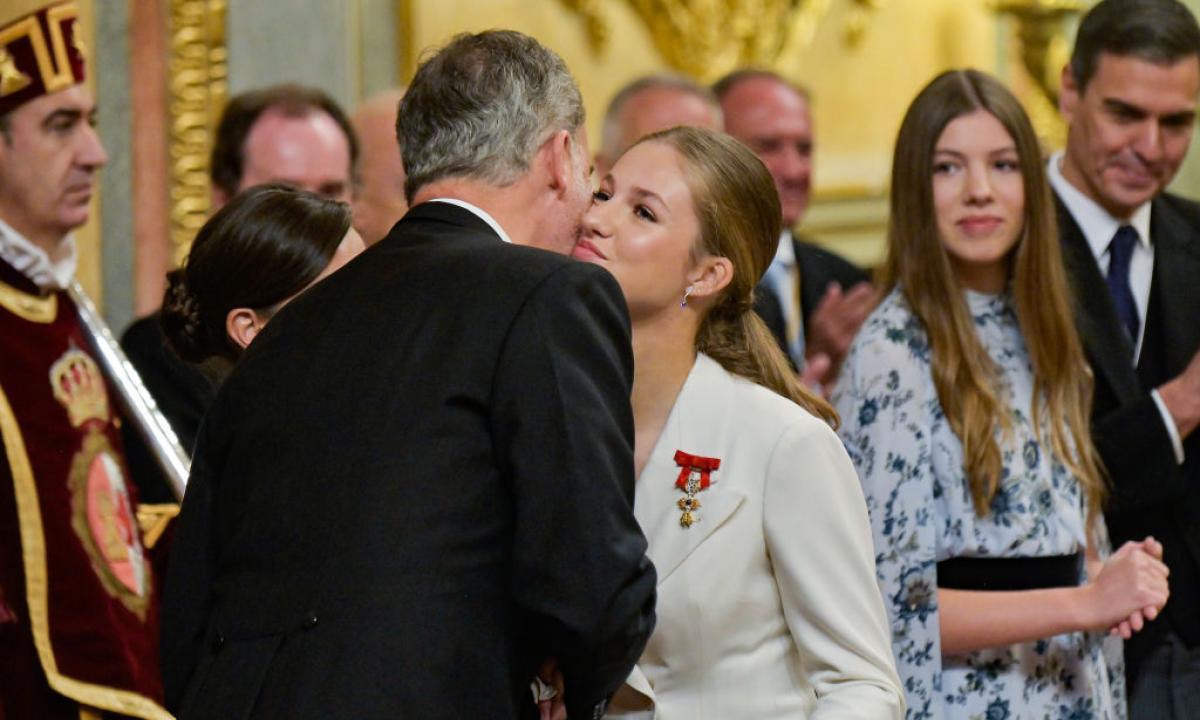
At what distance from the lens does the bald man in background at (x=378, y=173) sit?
4.79m

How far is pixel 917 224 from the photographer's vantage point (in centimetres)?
355

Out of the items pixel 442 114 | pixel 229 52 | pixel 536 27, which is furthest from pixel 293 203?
pixel 536 27

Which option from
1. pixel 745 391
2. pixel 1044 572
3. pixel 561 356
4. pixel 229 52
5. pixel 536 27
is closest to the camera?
pixel 561 356

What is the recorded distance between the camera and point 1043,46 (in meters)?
7.75

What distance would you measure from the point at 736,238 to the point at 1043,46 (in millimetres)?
5232

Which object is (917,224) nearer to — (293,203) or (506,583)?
(293,203)

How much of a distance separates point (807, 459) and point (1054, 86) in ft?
18.1

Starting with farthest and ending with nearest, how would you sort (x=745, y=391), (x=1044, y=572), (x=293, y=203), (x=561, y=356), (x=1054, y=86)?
1. (x=1054, y=86)
2. (x=1044, y=572)
3. (x=293, y=203)
4. (x=745, y=391)
5. (x=561, y=356)

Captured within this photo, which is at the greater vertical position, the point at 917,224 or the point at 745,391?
the point at 917,224

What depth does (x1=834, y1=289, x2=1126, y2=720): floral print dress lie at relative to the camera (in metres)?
3.27

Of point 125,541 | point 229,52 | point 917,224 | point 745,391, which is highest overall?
point 229,52

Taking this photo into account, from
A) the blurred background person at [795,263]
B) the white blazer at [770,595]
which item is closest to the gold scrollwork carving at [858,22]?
the blurred background person at [795,263]

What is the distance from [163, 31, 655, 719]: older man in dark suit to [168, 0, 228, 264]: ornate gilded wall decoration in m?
2.62

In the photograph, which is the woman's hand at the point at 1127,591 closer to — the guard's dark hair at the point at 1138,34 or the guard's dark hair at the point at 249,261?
the guard's dark hair at the point at 1138,34
